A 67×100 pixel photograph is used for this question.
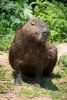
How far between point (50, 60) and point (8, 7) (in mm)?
2692

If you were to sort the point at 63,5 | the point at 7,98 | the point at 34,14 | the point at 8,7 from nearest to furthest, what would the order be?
the point at 7,98, the point at 8,7, the point at 34,14, the point at 63,5

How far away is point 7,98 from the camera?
586cm

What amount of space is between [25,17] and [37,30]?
9.79ft

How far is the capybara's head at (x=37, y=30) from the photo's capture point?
20.2 feet

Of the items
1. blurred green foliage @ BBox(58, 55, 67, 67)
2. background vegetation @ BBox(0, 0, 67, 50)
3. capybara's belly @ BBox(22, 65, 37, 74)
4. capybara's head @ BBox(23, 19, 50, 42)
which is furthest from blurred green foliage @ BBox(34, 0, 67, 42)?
capybara's head @ BBox(23, 19, 50, 42)

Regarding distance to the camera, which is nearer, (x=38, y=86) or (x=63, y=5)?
(x=38, y=86)

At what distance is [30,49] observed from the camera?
20.9 ft

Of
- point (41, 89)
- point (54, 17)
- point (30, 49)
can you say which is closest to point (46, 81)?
point (41, 89)

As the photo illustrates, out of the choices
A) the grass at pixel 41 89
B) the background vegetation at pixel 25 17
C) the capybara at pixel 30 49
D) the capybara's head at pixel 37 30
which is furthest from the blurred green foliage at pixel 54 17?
the capybara's head at pixel 37 30

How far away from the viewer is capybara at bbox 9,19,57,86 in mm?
6238

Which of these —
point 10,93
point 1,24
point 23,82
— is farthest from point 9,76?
point 1,24

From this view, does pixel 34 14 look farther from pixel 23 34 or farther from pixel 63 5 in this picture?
pixel 23 34

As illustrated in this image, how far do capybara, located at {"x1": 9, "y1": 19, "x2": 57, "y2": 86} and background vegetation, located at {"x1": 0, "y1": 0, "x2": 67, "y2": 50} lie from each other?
219cm

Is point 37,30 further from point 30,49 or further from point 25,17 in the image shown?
point 25,17
